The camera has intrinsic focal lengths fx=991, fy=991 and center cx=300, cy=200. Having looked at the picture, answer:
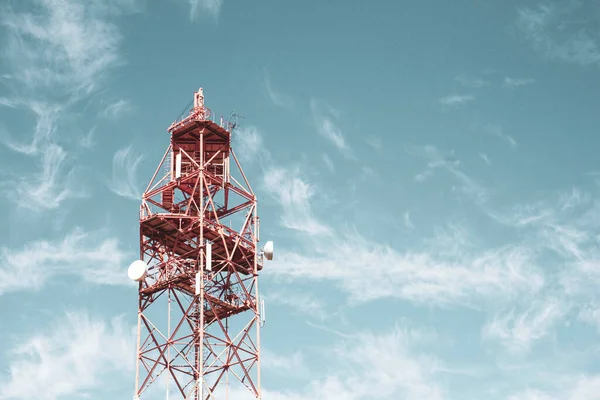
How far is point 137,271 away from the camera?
8462 centimetres

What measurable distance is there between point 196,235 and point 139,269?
5854 millimetres

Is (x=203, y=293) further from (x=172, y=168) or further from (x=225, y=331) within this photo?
(x=172, y=168)

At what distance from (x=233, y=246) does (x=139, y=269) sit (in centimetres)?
873

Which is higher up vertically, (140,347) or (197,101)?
(197,101)

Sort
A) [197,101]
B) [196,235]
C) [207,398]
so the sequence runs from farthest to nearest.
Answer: [197,101] → [196,235] → [207,398]

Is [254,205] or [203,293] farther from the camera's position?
[254,205]

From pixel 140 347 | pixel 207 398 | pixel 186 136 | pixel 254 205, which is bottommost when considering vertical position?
pixel 207 398

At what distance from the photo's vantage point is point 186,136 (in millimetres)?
91500

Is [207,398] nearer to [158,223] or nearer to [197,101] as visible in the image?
[158,223]

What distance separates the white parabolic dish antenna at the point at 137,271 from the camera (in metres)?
84.4

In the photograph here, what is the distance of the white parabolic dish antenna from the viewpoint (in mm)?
84438

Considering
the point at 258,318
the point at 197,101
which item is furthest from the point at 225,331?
the point at 197,101

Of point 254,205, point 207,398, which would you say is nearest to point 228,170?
point 254,205

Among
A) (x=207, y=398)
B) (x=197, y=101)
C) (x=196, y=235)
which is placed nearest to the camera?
(x=207, y=398)
